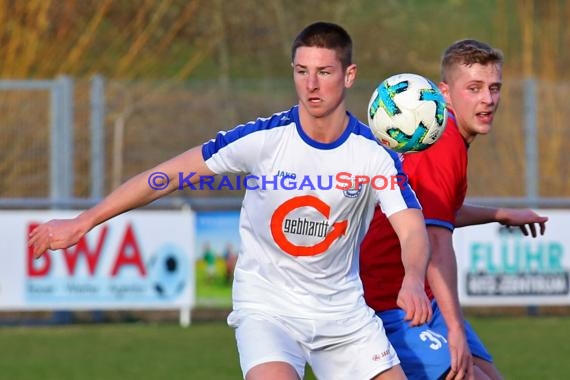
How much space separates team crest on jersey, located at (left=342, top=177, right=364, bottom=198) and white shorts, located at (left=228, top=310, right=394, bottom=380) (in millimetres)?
540

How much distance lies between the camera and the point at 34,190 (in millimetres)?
14141

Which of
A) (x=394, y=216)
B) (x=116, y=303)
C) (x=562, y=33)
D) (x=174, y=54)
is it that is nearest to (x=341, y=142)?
(x=394, y=216)

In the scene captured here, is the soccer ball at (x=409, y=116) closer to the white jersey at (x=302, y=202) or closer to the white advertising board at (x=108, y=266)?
the white jersey at (x=302, y=202)

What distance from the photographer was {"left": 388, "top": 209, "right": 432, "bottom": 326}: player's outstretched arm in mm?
5078

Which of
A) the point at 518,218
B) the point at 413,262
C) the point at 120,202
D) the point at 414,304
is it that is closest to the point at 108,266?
the point at 518,218

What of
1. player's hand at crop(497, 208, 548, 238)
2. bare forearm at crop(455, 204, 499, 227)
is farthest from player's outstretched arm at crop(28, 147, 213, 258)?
player's hand at crop(497, 208, 548, 238)

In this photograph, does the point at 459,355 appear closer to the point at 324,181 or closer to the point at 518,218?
the point at 324,181

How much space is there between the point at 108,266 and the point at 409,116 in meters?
7.70

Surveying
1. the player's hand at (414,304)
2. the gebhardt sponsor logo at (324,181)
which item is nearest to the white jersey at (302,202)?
the gebhardt sponsor logo at (324,181)

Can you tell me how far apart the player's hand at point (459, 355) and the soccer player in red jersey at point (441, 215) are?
0.15 m

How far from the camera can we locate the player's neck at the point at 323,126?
18.6ft

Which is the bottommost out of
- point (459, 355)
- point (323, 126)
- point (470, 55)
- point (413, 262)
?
point (459, 355)

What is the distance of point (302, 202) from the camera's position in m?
5.63

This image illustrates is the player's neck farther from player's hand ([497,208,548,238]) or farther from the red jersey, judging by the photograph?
player's hand ([497,208,548,238])
